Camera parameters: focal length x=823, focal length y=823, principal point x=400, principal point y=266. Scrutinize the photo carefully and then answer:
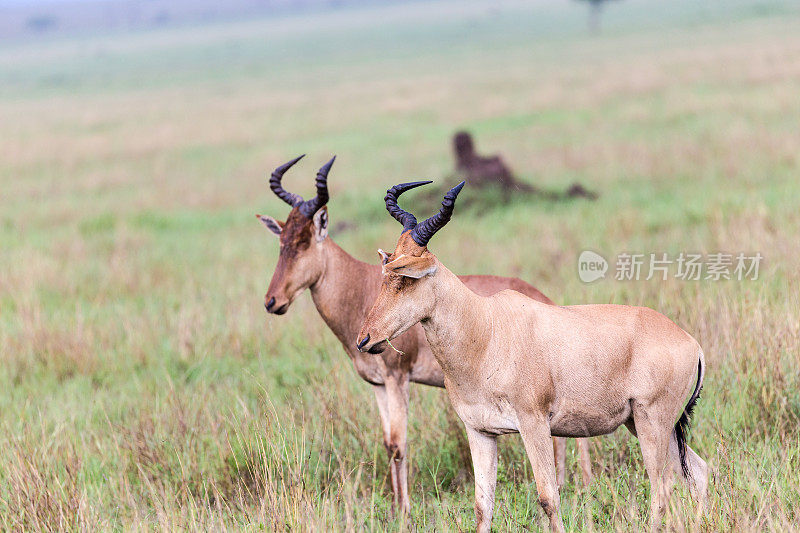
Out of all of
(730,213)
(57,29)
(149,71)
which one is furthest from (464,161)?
(57,29)

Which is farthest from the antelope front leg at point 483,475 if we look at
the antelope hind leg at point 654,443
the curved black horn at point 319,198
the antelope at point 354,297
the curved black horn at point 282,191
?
the curved black horn at point 282,191

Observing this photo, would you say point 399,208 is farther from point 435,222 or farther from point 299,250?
point 299,250

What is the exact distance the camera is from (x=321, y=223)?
19.5 feet

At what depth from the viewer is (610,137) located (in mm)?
20719

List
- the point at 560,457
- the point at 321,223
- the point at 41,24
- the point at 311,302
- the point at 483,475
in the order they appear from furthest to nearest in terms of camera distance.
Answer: the point at 41,24
the point at 311,302
the point at 321,223
the point at 560,457
the point at 483,475

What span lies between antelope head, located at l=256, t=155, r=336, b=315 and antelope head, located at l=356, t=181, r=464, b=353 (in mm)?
1777

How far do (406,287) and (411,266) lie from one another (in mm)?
151

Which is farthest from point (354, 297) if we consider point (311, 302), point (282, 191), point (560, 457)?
point (311, 302)

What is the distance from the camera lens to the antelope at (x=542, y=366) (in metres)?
4.17

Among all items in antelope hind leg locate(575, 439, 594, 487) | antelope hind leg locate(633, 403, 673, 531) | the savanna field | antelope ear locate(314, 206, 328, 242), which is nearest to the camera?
antelope hind leg locate(633, 403, 673, 531)

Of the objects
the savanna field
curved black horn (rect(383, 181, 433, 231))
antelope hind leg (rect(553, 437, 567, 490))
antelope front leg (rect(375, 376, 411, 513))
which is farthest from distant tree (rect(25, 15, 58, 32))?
curved black horn (rect(383, 181, 433, 231))

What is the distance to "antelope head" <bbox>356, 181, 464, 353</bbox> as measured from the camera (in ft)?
12.9

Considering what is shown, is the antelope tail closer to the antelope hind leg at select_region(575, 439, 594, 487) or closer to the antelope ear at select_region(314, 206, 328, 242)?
the antelope hind leg at select_region(575, 439, 594, 487)

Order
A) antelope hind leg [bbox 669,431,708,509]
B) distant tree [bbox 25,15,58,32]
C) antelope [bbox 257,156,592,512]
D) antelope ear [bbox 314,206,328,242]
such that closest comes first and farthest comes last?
antelope hind leg [bbox 669,431,708,509], antelope [bbox 257,156,592,512], antelope ear [bbox 314,206,328,242], distant tree [bbox 25,15,58,32]
